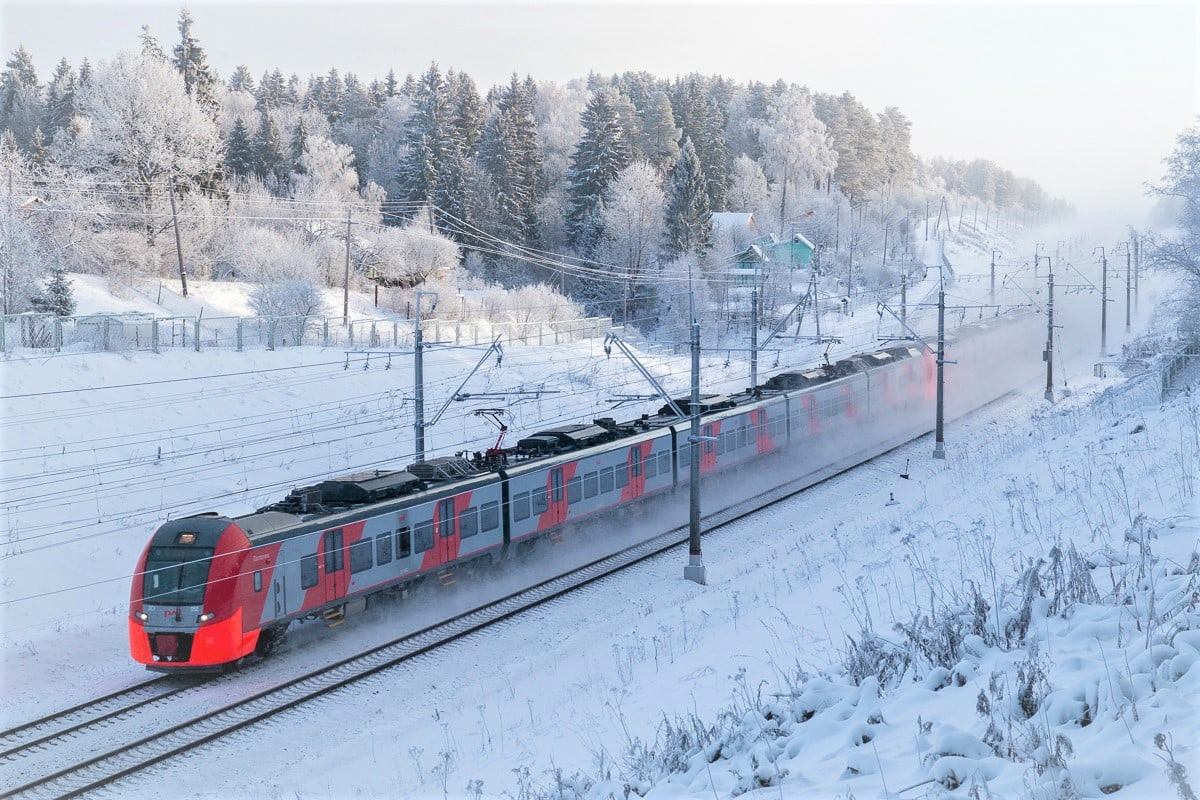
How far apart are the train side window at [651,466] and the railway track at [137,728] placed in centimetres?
815

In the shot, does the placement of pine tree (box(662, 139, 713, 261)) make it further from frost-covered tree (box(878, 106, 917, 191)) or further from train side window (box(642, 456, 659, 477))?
frost-covered tree (box(878, 106, 917, 191))

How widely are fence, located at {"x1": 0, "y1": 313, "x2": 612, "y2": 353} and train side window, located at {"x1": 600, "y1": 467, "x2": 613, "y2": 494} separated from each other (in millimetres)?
4406

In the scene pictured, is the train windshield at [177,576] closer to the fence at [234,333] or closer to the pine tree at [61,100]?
the fence at [234,333]

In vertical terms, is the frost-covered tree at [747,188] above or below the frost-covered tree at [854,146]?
below

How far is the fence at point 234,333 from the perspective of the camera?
28.6 m

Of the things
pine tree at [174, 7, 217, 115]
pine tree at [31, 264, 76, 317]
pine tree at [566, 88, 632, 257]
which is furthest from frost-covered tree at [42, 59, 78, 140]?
pine tree at [31, 264, 76, 317]

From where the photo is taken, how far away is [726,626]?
556 inches

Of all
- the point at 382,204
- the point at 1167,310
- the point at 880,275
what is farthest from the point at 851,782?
the point at 880,275

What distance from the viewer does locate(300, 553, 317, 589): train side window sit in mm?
16531

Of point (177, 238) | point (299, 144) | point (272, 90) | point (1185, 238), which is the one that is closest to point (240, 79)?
point (272, 90)

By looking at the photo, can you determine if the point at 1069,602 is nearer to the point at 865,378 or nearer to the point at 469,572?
the point at 469,572

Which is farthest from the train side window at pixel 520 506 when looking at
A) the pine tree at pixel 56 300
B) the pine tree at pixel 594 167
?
the pine tree at pixel 594 167

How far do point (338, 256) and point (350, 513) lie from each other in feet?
154

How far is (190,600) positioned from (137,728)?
1982 mm
